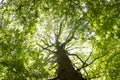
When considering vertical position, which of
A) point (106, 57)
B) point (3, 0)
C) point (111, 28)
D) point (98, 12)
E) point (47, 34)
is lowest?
point (106, 57)

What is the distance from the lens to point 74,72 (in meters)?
7.91

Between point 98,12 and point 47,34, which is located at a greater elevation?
point 98,12

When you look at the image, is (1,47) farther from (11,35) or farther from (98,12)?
(98,12)

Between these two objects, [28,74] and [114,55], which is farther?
[114,55]

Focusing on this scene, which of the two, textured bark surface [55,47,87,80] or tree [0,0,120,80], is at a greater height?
tree [0,0,120,80]

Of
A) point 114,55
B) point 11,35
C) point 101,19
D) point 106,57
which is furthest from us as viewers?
point 106,57

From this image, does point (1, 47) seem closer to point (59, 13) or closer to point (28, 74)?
point (28, 74)

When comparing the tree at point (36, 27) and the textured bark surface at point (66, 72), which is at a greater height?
the tree at point (36, 27)

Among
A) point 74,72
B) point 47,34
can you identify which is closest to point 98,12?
point 74,72

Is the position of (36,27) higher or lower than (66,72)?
higher

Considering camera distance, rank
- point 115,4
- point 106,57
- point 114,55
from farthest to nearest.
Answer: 1. point 106,57
2. point 114,55
3. point 115,4

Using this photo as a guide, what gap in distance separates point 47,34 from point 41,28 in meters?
0.59

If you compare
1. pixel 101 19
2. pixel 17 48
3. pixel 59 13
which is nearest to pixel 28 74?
pixel 17 48

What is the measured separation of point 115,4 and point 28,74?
12.5 ft
